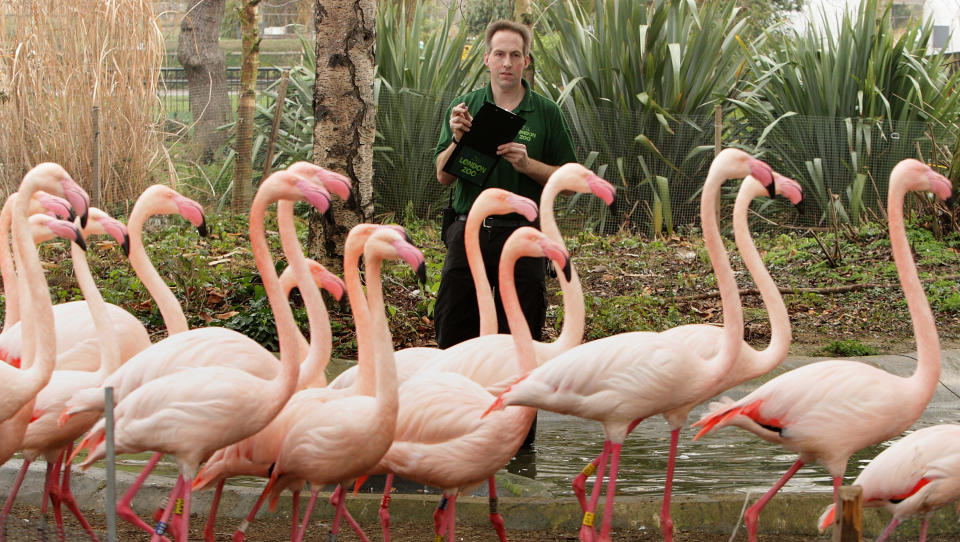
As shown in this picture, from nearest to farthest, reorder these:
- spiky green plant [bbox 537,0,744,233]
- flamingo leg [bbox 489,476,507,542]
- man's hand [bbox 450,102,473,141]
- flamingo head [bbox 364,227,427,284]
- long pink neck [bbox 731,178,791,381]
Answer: flamingo head [bbox 364,227,427,284] → flamingo leg [bbox 489,476,507,542] → long pink neck [bbox 731,178,791,381] → man's hand [bbox 450,102,473,141] → spiky green plant [bbox 537,0,744,233]

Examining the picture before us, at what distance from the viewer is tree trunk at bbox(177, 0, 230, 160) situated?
40.2 feet

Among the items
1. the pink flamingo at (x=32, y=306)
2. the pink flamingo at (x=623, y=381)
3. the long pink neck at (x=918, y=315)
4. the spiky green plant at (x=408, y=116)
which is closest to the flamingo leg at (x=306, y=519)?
the pink flamingo at (x=623, y=381)

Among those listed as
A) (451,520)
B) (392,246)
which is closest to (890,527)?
(451,520)

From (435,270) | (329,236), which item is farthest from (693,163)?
(329,236)

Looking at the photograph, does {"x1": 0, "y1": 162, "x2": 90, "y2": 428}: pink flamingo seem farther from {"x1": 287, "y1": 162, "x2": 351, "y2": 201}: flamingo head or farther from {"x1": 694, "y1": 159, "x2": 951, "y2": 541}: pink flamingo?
{"x1": 694, "y1": 159, "x2": 951, "y2": 541}: pink flamingo

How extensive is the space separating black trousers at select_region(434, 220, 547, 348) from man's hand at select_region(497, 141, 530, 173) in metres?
0.37

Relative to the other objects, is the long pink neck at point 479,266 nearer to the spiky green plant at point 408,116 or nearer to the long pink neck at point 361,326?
the long pink neck at point 361,326

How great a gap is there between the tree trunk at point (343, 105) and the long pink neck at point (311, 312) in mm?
2902

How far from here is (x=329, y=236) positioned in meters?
7.36

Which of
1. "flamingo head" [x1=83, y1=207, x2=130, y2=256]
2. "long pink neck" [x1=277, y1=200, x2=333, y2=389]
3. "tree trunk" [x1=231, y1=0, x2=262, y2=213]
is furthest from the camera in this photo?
"tree trunk" [x1=231, y1=0, x2=262, y2=213]

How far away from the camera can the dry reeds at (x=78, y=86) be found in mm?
9594

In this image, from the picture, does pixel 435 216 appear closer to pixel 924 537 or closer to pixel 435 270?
pixel 435 270

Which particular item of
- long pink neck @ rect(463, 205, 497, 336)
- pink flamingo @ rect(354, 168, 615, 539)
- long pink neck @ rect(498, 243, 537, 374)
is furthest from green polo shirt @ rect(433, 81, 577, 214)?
long pink neck @ rect(498, 243, 537, 374)

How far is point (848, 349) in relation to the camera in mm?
7172
